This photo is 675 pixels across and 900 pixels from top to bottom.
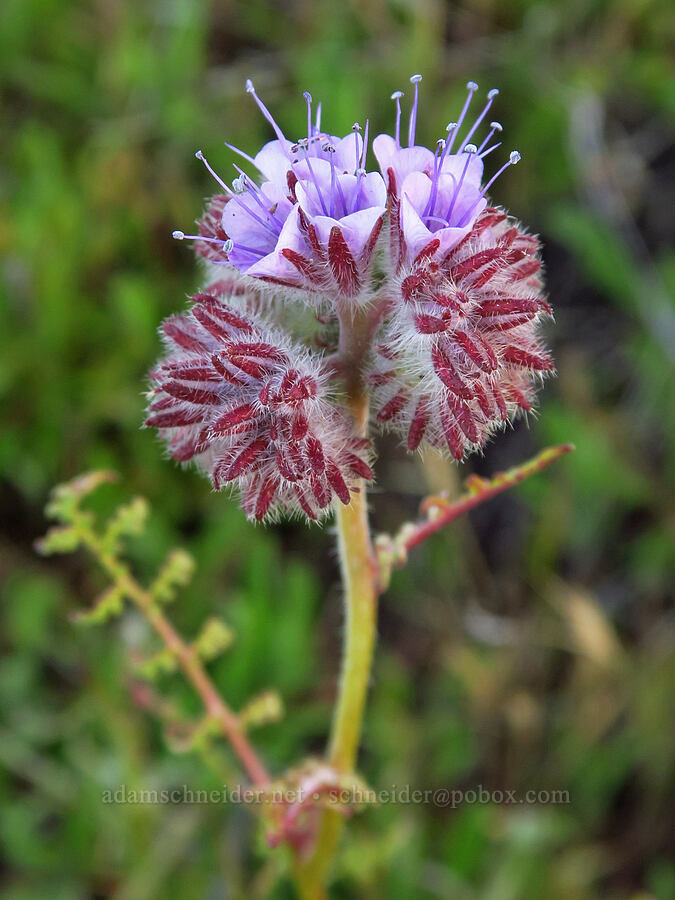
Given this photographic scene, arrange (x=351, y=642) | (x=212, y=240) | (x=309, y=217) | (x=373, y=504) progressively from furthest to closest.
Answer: (x=373, y=504), (x=351, y=642), (x=212, y=240), (x=309, y=217)

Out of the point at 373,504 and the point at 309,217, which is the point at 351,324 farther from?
the point at 373,504

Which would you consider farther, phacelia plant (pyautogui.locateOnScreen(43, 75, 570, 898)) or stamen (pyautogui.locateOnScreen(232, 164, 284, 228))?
stamen (pyautogui.locateOnScreen(232, 164, 284, 228))

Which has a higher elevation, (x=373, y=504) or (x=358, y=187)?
(x=358, y=187)

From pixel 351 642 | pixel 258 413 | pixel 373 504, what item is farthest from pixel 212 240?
pixel 373 504

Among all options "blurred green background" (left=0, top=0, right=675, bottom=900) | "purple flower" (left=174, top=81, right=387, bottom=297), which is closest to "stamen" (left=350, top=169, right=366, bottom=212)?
"purple flower" (left=174, top=81, right=387, bottom=297)

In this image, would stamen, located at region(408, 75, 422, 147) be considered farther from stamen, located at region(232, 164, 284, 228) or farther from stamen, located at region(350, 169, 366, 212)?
stamen, located at region(232, 164, 284, 228)

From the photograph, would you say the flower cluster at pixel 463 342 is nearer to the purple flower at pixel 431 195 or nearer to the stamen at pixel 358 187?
the purple flower at pixel 431 195

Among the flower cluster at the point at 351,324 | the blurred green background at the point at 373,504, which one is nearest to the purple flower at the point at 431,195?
the flower cluster at the point at 351,324
